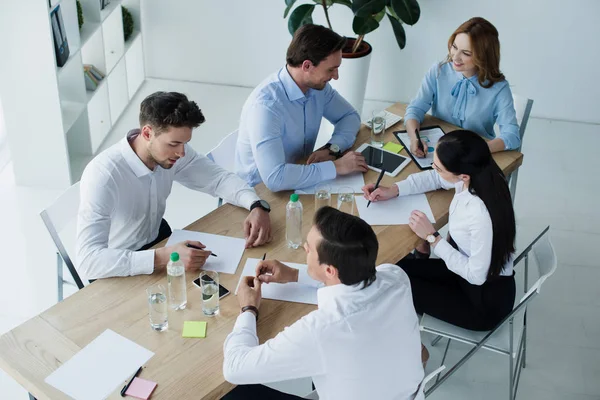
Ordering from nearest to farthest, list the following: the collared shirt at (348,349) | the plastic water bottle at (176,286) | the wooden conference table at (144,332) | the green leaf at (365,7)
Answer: the collared shirt at (348,349), the wooden conference table at (144,332), the plastic water bottle at (176,286), the green leaf at (365,7)

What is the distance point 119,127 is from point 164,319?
10.3 ft

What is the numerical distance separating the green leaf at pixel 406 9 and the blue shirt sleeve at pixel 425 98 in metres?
1.04

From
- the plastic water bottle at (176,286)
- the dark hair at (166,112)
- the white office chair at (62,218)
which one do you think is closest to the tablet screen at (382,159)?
the dark hair at (166,112)

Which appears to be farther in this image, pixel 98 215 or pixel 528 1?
pixel 528 1

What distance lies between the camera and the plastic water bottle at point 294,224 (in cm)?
268

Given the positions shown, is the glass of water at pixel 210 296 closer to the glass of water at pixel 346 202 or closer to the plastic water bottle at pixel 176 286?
the plastic water bottle at pixel 176 286

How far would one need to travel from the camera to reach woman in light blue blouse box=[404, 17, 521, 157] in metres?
3.33

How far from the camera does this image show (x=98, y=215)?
255cm

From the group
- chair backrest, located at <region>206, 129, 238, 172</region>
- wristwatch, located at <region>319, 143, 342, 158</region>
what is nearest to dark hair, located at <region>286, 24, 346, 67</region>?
wristwatch, located at <region>319, 143, 342, 158</region>

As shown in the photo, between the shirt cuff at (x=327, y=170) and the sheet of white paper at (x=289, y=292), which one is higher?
the shirt cuff at (x=327, y=170)

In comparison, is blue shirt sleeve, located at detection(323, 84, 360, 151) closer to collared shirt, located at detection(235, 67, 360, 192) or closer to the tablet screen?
collared shirt, located at detection(235, 67, 360, 192)

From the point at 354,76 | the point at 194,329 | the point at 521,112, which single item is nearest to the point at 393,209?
the point at 194,329

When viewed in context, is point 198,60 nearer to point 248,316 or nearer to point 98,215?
point 98,215

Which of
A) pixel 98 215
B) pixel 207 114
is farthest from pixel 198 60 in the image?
pixel 98 215
